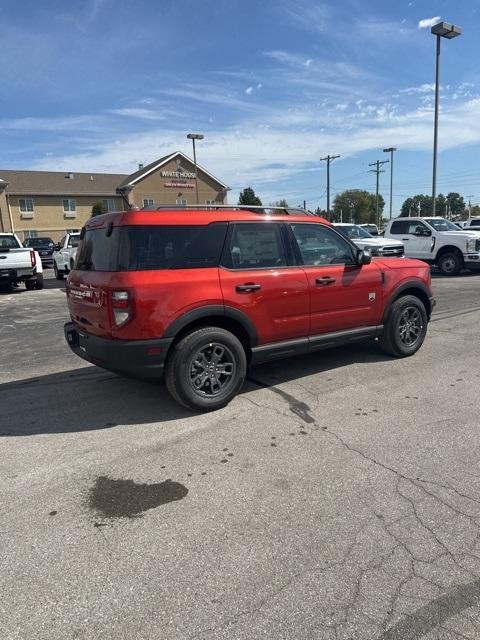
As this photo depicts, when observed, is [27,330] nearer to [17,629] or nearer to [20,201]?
[17,629]

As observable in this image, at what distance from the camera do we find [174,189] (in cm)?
5503

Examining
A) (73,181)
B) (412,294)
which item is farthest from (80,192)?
(412,294)

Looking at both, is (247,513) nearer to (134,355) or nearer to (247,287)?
(134,355)

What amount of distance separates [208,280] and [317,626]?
2.94m

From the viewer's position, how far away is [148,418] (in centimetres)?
437

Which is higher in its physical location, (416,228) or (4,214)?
(4,214)

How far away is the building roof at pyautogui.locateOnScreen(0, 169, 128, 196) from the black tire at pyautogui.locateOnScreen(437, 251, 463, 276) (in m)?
43.6

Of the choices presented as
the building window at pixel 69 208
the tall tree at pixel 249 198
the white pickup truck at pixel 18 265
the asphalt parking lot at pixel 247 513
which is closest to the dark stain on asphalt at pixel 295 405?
the asphalt parking lot at pixel 247 513

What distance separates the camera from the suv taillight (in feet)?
13.0

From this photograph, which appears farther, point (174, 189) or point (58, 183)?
point (174, 189)

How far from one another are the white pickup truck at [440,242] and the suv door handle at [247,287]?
13575mm

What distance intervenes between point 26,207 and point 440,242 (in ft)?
146

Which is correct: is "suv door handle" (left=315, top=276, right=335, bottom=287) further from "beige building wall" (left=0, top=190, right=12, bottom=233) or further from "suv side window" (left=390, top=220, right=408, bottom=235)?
"beige building wall" (left=0, top=190, right=12, bottom=233)

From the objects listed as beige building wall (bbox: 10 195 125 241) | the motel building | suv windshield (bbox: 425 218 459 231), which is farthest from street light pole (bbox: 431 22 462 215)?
beige building wall (bbox: 10 195 125 241)
